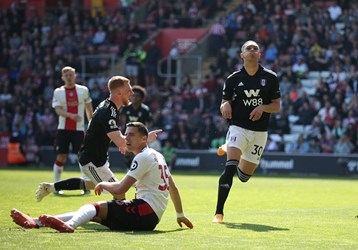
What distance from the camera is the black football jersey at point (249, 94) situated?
1342 cm

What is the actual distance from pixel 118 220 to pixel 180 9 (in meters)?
29.1

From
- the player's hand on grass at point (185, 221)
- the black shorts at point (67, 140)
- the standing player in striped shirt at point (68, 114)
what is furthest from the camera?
the black shorts at point (67, 140)

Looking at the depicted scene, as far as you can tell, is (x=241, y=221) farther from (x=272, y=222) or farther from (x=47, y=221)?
(x=47, y=221)

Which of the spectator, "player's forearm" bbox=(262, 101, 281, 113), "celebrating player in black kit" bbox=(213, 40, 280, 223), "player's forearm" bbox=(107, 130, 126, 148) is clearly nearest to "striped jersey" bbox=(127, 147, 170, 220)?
"player's forearm" bbox=(107, 130, 126, 148)

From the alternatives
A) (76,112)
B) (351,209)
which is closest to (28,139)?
(76,112)

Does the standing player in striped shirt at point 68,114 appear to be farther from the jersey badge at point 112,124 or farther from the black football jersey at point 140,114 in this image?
the jersey badge at point 112,124

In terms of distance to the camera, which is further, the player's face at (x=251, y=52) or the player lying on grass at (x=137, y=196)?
the player's face at (x=251, y=52)

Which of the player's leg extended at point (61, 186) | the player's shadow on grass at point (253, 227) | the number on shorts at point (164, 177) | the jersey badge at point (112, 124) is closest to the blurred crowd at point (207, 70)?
the player's leg extended at point (61, 186)

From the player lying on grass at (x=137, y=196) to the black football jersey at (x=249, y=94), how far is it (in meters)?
2.69

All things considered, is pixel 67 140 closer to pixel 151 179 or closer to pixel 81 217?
pixel 151 179

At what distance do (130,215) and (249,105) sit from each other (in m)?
3.34

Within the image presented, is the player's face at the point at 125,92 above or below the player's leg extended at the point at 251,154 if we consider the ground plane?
above

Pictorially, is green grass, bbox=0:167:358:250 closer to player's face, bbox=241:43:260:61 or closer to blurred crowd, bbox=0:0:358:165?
player's face, bbox=241:43:260:61

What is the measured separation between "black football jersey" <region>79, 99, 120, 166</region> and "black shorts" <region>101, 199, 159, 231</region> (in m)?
1.82
